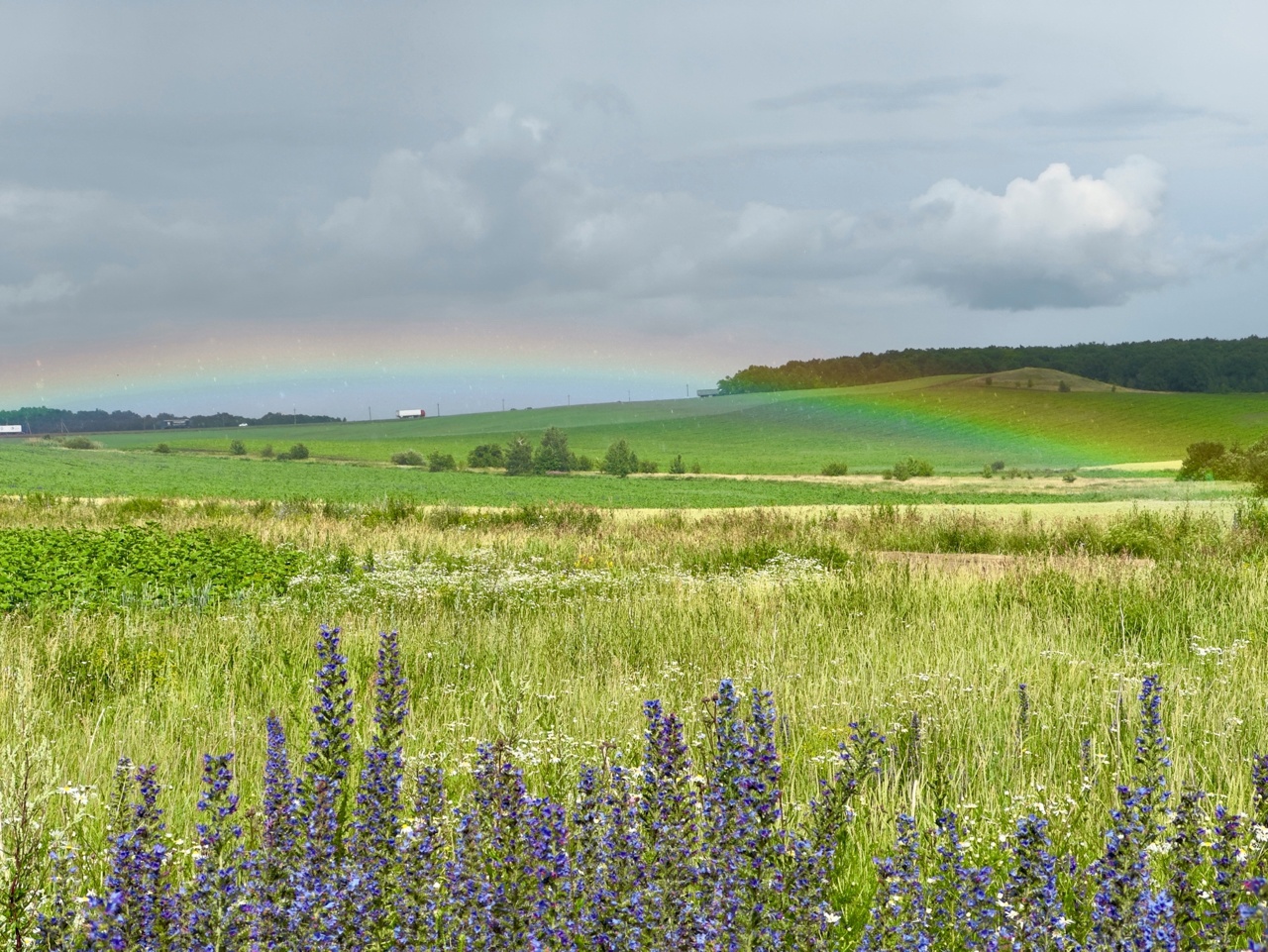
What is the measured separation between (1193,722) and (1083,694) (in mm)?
797

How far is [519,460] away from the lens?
3812 inches

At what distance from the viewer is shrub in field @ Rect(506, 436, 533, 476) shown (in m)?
96.4

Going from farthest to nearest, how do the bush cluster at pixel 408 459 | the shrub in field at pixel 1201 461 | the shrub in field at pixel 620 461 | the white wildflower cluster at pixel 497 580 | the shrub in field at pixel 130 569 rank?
the bush cluster at pixel 408 459 → the shrub in field at pixel 620 461 → the shrub in field at pixel 1201 461 → the white wildflower cluster at pixel 497 580 → the shrub in field at pixel 130 569

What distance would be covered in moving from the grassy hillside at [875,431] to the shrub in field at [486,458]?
14.5m

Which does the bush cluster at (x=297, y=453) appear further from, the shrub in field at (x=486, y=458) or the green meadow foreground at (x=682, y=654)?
the green meadow foreground at (x=682, y=654)

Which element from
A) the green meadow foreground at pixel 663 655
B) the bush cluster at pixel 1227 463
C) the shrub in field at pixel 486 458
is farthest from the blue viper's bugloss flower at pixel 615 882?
the shrub in field at pixel 486 458

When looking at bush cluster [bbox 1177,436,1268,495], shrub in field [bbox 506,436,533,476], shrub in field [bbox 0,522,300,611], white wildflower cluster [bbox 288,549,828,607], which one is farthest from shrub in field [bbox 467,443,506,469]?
white wildflower cluster [bbox 288,549,828,607]

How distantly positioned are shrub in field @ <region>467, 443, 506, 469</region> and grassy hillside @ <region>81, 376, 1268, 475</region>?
14.5 meters

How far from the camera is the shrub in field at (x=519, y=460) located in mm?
96375

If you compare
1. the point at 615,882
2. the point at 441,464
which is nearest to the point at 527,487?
the point at 441,464

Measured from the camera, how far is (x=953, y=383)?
147m

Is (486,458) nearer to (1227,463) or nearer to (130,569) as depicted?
(1227,463)

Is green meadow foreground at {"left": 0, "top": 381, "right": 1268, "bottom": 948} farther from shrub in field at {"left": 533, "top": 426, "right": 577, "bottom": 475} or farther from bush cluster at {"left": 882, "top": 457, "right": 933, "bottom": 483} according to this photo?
shrub in field at {"left": 533, "top": 426, "right": 577, "bottom": 475}

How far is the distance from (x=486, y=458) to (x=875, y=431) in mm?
57821
